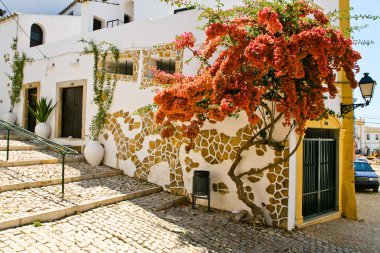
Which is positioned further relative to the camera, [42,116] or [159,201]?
[42,116]

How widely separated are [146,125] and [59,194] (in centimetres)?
311

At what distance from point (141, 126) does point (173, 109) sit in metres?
3.60

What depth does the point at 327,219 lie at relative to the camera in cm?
824

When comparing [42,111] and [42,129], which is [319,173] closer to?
[42,129]

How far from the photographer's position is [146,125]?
28.3 ft

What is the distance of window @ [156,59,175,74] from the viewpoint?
9113 millimetres

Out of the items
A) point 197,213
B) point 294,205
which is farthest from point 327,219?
point 197,213

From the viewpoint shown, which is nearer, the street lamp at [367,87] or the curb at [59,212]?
the curb at [59,212]

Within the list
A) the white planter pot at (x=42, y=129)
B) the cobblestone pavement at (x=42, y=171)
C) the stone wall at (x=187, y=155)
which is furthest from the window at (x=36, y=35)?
the cobblestone pavement at (x=42, y=171)

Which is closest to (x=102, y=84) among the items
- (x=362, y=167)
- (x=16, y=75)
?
(x=16, y=75)

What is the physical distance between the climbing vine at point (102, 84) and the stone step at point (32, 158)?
3.33 ft

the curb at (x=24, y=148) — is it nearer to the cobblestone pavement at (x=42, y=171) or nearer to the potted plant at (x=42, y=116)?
the potted plant at (x=42, y=116)

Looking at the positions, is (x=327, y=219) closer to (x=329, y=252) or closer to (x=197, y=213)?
(x=329, y=252)

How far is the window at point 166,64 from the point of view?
911cm
